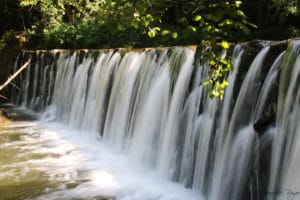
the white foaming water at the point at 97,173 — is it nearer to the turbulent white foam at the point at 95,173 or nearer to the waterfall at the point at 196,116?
the turbulent white foam at the point at 95,173

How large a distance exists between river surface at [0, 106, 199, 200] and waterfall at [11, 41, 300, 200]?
327mm

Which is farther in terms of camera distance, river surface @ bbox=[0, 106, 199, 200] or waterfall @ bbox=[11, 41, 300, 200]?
river surface @ bbox=[0, 106, 199, 200]

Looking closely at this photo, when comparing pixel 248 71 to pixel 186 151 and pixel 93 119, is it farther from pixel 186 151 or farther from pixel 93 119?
pixel 93 119

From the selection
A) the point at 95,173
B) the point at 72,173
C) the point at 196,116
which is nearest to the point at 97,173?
the point at 95,173

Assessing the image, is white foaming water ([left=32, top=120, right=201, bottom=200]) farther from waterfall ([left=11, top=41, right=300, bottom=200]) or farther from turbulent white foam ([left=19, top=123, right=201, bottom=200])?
waterfall ([left=11, top=41, right=300, bottom=200])

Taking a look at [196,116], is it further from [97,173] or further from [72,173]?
[72,173]

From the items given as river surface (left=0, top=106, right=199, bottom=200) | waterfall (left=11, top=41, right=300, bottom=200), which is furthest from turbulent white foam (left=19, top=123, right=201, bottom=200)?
waterfall (left=11, top=41, right=300, bottom=200)

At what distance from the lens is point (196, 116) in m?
7.13

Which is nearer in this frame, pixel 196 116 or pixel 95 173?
pixel 196 116

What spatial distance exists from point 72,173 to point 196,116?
8.17 ft

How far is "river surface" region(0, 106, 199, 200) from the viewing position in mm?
6910

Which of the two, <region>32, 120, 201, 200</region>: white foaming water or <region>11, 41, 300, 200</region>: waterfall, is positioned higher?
<region>11, 41, 300, 200</region>: waterfall

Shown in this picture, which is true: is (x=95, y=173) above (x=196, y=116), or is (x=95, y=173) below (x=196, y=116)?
below

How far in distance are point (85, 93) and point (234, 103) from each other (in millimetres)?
7156
